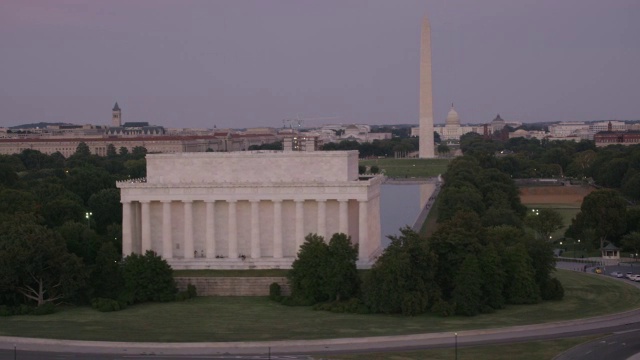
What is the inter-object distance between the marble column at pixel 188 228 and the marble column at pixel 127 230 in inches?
122

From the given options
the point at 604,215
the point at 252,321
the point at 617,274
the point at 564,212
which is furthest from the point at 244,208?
the point at 564,212

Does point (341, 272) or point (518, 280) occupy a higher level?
point (341, 272)

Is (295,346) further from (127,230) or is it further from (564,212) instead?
(564,212)

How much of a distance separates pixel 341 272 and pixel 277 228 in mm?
7762

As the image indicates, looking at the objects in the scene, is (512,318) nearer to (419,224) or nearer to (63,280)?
(63,280)

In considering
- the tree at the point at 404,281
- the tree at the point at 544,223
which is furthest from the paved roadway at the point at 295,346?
the tree at the point at 544,223

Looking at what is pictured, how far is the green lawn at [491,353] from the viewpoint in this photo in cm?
4172

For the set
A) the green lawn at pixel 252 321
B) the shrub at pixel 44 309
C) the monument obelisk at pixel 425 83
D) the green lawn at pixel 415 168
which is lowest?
the green lawn at pixel 252 321

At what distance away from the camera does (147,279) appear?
55688 millimetres

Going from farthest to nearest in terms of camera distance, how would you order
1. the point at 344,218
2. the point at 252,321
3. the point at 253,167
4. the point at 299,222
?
the point at 253,167 → the point at 299,222 → the point at 344,218 → the point at 252,321

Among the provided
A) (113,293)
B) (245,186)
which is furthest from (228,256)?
(113,293)

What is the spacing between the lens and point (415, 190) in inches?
5153

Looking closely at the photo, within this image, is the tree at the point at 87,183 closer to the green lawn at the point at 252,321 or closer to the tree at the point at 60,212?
the tree at the point at 60,212

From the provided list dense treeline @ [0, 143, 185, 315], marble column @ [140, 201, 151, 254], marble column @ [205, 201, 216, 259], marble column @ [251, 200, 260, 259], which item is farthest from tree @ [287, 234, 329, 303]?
marble column @ [140, 201, 151, 254]
